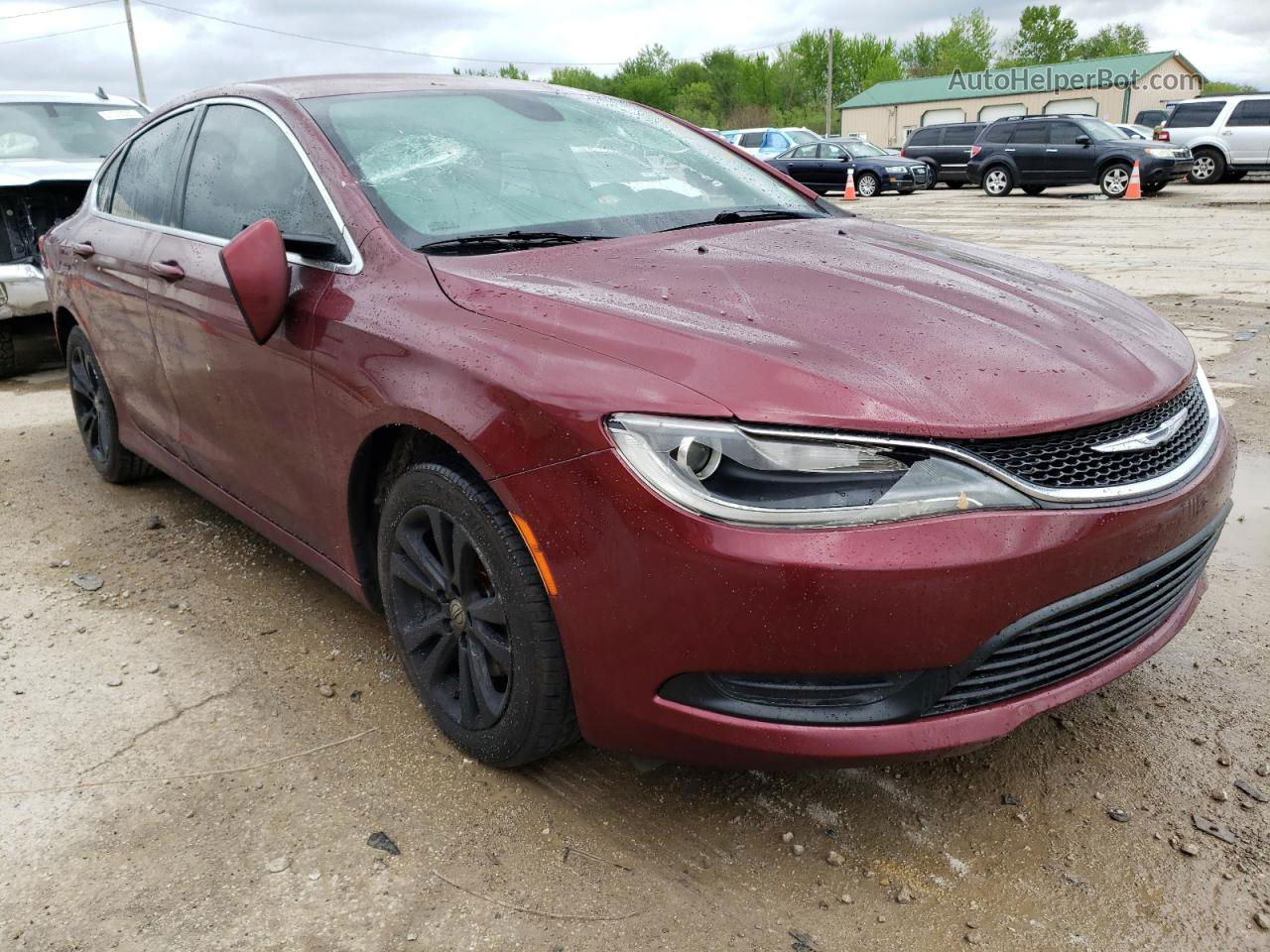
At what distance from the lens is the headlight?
5.99 feet

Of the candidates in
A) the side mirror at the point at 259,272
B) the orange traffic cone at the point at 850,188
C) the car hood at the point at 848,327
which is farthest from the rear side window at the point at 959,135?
the side mirror at the point at 259,272

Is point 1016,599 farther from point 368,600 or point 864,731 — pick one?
point 368,600

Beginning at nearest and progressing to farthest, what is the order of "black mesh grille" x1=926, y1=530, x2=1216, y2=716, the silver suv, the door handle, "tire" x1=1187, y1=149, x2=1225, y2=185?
1. "black mesh grille" x1=926, y1=530, x2=1216, y2=716
2. the door handle
3. the silver suv
4. "tire" x1=1187, y1=149, x2=1225, y2=185

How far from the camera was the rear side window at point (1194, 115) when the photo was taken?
2225 centimetres

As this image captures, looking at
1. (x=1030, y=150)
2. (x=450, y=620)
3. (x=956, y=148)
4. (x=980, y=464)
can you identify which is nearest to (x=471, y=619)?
(x=450, y=620)

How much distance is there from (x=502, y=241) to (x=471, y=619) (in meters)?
0.94

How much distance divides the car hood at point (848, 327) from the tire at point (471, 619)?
43 centimetres

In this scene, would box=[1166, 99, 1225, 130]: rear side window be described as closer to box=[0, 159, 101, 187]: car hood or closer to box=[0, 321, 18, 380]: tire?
box=[0, 159, 101, 187]: car hood

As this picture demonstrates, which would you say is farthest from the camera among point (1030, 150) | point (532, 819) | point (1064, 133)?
point (1030, 150)

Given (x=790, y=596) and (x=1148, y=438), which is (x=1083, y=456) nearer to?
(x=1148, y=438)

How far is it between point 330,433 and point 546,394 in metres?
0.85

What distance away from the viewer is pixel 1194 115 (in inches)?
888

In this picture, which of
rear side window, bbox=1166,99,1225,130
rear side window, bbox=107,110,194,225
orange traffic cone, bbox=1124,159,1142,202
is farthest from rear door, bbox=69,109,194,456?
rear side window, bbox=1166,99,1225,130

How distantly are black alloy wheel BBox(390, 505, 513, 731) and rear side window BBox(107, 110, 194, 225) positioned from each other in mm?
1808
